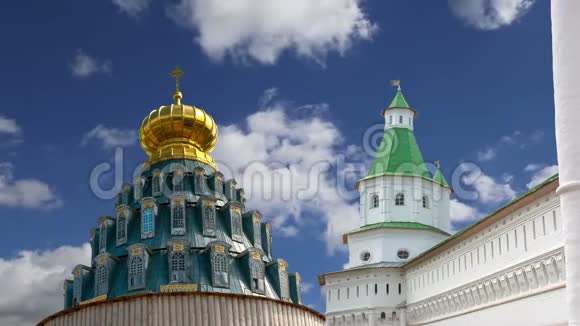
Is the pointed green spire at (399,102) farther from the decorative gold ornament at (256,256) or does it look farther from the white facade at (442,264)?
the decorative gold ornament at (256,256)

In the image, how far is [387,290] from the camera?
29.3 meters

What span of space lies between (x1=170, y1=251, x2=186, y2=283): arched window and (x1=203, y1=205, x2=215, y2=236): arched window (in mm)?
1297

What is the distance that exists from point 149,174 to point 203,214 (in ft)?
8.68

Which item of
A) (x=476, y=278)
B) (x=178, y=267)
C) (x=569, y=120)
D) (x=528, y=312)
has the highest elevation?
(x=178, y=267)

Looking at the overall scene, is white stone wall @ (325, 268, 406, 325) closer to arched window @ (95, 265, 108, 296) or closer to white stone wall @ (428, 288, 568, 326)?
white stone wall @ (428, 288, 568, 326)

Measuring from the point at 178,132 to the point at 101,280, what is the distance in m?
5.65

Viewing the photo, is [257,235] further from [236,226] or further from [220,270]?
[220,270]

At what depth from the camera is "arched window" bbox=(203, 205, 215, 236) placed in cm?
2222

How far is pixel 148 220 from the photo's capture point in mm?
22266

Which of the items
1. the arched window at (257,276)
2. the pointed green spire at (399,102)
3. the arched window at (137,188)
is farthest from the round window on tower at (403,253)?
the arched window at (137,188)

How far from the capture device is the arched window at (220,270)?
20.9 meters

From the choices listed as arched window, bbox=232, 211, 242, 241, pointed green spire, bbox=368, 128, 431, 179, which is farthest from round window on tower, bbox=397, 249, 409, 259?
arched window, bbox=232, 211, 242, 241

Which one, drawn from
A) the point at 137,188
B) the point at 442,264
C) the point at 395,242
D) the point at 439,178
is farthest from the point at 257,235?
the point at 439,178

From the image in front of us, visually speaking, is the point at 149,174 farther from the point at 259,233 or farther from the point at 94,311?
the point at 94,311
